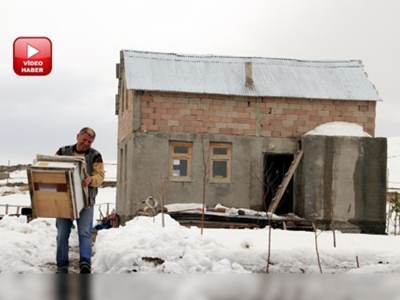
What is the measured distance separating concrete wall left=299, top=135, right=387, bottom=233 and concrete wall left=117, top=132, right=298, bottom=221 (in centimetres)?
118

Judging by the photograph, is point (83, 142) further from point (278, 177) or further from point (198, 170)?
point (278, 177)

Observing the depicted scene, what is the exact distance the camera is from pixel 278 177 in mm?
22750

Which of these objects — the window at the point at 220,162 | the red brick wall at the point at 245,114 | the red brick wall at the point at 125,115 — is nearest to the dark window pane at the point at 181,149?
the red brick wall at the point at 245,114

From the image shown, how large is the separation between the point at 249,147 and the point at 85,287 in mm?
18643

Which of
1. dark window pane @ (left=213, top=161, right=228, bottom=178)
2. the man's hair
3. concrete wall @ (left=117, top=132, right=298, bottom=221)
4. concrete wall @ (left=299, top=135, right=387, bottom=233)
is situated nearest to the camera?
the man's hair

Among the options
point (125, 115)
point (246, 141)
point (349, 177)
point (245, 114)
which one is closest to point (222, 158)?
point (246, 141)

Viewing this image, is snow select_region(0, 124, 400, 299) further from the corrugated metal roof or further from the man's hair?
the corrugated metal roof

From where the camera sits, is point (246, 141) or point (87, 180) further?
point (246, 141)

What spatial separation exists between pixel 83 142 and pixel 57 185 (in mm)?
515

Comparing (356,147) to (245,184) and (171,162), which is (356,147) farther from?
(171,162)

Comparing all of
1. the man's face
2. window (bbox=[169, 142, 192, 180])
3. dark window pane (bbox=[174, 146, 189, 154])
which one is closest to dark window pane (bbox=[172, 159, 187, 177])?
window (bbox=[169, 142, 192, 180])

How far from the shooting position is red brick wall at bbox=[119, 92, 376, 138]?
67.4 ft

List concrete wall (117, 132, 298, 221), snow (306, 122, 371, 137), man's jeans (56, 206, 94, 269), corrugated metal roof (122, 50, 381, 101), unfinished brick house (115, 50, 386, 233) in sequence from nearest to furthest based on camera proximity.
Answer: man's jeans (56, 206, 94, 269)
unfinished brick house (115, 50, 386, 233)
concrete wall (117, 132, 298, 221)
snow (306, 122, 371, 137)
corrugated metal roof (122, 50, 381, 101)

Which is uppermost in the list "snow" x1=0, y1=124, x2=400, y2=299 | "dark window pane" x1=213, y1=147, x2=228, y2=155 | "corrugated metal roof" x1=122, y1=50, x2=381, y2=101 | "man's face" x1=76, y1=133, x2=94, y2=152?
"corrugated metal roof" x1=122, y1=50, x2=381, y2=101
